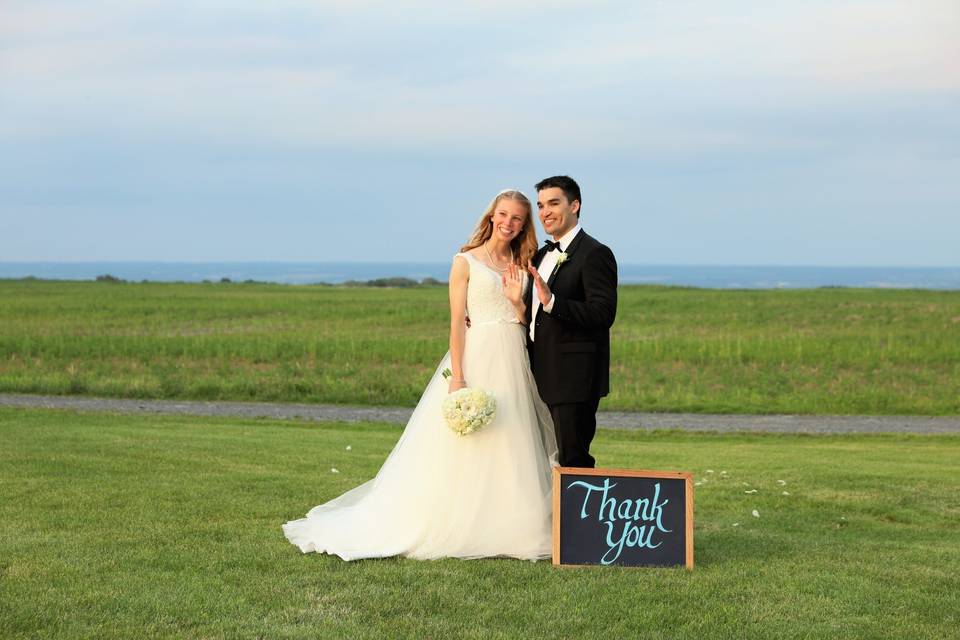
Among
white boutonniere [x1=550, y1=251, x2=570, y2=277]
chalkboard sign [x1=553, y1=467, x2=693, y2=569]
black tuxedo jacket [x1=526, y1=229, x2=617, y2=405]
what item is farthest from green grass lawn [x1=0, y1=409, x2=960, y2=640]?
white boutonniere [x1=550, y1=251, x2=570, y2=277]

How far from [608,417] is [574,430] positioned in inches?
524

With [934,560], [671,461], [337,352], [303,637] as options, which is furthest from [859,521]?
[337,352]

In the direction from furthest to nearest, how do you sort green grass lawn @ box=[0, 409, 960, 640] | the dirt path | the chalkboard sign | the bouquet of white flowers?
the dirt path → the bouquet of white flowers → the chalkboard sign → green grass lawn @ box=[0, 409, 960, 640]

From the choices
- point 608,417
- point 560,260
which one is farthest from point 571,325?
point 608,417

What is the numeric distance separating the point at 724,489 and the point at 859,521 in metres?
1.51

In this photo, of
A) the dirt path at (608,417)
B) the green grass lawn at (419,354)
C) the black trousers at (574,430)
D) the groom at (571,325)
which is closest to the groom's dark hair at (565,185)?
the groom at (571,325)

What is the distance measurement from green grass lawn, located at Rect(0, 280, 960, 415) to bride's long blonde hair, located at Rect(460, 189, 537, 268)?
570 inches

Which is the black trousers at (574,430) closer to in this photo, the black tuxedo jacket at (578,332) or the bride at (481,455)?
the black tuxedo jacket at (578,332)

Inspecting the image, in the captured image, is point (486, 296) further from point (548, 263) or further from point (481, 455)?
point (481, 455)

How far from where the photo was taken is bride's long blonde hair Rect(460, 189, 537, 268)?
7629 mm

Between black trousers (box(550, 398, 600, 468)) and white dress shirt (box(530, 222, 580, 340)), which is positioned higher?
white dress shirt (box(530, 222, 580, 340))

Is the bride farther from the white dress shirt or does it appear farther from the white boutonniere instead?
the white boutonniere

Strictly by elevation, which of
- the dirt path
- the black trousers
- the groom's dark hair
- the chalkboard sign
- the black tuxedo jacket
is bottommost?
the dirt path

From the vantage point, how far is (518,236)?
7793mm
